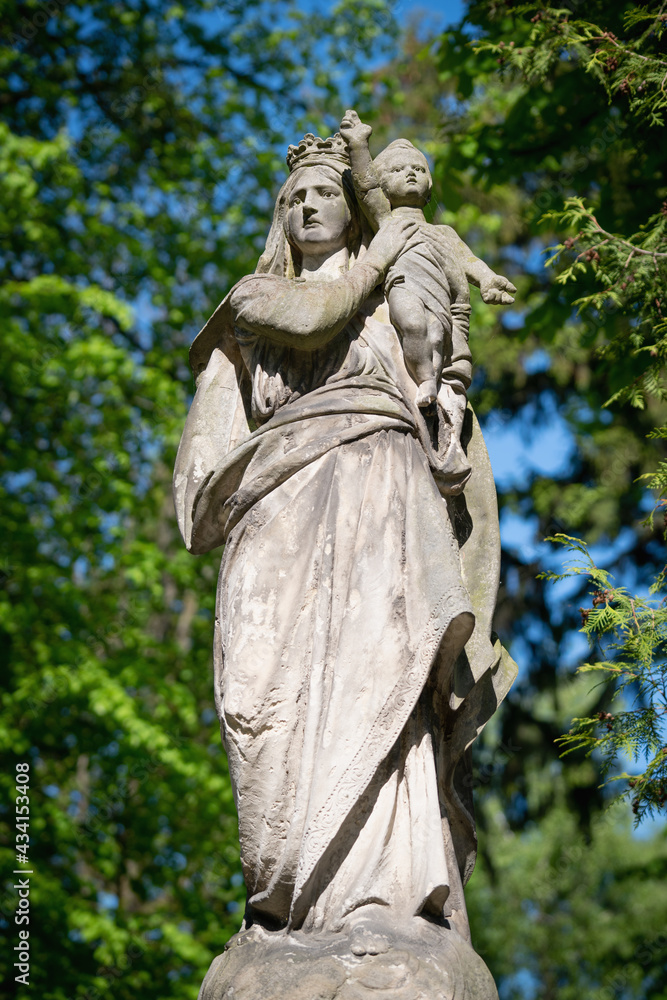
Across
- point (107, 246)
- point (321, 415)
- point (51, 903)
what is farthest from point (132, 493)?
point (321, 415)

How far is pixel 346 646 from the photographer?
381 centimetres

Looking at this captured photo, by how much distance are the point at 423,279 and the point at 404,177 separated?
1.58 feet

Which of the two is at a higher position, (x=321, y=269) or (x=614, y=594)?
(x=321, y=269)

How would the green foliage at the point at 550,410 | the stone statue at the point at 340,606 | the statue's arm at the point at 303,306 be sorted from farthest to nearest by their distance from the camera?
the green foliage at the point at 550,410, the statue's arm at the point at 303,306, the stone statue at the point at 340,606

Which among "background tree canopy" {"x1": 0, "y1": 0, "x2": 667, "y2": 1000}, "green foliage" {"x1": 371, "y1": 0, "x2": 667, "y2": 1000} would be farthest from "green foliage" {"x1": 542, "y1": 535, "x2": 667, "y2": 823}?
"background tree canopy" {"x1": 0, "y1": 0, "x2": 667, "y2": 1000}

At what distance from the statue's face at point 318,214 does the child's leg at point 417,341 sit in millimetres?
Result: 440

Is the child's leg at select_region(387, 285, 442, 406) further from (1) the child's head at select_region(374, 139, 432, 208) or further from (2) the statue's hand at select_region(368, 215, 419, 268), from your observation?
(1) the child's head at select_region(374, 139, 432, 208)

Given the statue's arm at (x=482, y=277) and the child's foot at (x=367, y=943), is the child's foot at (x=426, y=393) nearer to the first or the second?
the statue's arm at (x=482, y=277)

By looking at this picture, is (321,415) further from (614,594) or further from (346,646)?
(614,594)

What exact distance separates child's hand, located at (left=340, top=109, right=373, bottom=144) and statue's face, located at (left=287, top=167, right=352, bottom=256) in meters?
0.18

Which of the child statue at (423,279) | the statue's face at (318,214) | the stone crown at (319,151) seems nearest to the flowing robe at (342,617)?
the child statue at (423,279)

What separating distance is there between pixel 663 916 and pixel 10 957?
10.2 metres

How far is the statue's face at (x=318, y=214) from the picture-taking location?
15.0 feet

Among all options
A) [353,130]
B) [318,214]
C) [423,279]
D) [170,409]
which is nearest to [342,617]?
[423,279]
